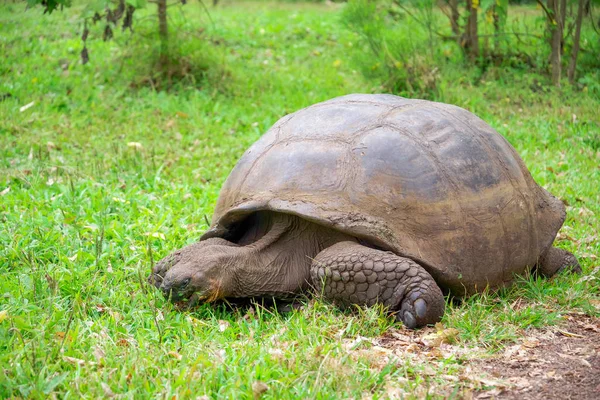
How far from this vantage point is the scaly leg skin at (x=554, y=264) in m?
4.31

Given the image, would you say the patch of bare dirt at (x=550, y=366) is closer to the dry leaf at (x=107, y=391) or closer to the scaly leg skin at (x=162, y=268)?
the dry leaf at (x=107, y=391)

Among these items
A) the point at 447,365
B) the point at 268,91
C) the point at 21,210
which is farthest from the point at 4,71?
the point at 447,365

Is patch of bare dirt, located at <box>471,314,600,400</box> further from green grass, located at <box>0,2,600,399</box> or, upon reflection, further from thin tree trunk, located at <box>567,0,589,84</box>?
thin tree trunk, located at <box>567,0,589,84</box>

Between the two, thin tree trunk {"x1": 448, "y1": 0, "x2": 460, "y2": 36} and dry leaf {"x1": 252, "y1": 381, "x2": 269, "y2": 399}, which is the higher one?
thin tree trunk {"x1": 448, "y1": 0, "x2": 460, "y2": 36}

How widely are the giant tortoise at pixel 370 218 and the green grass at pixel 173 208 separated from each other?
0.16 m

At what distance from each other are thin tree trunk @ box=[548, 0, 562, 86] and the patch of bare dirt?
220 inches

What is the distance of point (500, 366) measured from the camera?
120 inches

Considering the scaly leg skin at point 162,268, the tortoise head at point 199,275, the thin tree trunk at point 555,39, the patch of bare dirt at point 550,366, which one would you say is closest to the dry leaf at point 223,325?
the tortoise head at point 199,275

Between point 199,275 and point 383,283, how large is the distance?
885mm

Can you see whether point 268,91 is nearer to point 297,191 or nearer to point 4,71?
point 4,71

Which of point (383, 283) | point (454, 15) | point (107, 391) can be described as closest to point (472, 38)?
point (454, 15)

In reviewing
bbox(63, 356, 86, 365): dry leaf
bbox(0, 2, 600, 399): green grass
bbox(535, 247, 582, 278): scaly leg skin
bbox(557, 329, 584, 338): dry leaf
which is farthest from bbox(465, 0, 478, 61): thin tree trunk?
bbox(63, 356, 86, 365): dry leaf

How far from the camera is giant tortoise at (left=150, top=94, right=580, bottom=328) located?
3.52 meters

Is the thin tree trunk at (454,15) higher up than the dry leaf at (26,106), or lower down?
higher up
